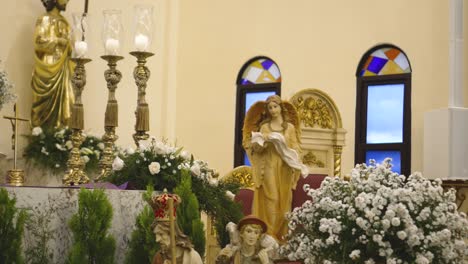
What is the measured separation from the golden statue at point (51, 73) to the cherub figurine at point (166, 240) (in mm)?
6995

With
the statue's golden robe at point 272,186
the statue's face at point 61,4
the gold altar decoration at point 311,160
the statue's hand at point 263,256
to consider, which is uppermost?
the statue's face at point 61,4

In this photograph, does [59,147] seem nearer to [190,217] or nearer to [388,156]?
[388,156]

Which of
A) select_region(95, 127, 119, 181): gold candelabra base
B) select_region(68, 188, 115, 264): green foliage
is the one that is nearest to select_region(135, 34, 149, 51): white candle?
select_region(95, 127, 119, 181): gold candelabra base

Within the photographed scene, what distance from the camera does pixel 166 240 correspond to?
570cm

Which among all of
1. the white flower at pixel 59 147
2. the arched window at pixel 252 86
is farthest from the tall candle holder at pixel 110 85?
the arched window at pixel 252 86

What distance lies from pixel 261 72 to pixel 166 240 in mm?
9026

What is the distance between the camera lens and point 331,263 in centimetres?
564

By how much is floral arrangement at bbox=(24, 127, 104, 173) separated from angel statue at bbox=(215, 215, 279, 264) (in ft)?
20.0

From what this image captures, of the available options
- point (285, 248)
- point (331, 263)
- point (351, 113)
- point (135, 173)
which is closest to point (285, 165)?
point (135, 173)

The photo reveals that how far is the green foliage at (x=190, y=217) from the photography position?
21.7ft

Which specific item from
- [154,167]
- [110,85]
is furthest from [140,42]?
[154,167]

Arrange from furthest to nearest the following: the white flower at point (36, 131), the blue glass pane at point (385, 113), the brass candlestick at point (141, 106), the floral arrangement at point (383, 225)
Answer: the blue glass pane at point (385, 113)
the white flower at point (36, 131)
the brass candlestick at point (141, 106)
the floral arrangement at point (383, 225)

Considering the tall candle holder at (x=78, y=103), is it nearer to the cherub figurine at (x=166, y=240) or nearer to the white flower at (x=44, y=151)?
the cherub figurine at (x=166, y=240)

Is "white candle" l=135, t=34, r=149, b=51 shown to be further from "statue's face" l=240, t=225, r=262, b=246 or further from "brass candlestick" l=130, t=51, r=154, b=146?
"statue's face" l=240, t=225, r=262, b=246
